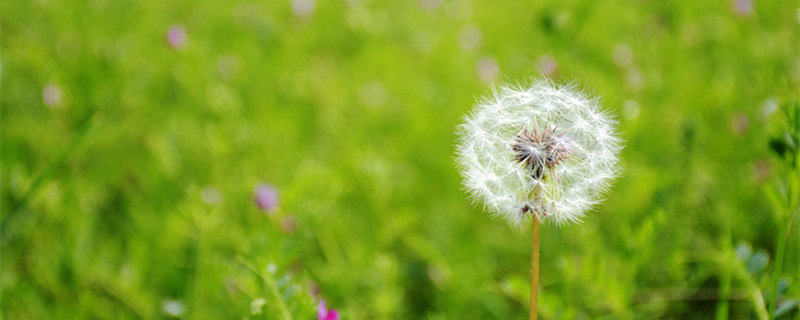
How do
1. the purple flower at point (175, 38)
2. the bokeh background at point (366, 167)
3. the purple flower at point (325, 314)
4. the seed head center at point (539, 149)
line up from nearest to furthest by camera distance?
1. the seed head center at point (539, 149)
2. the purple flower at point (325, 314)
3. the bokeh background at point (366, 167)
4. the purple flower at point (175, 38)

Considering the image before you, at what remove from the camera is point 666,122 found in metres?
2.75

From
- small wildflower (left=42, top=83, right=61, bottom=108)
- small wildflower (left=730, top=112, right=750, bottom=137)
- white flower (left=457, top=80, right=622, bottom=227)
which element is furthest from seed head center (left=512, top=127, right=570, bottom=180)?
small wildflower (left=42, top=83, right=61, bottom=108)

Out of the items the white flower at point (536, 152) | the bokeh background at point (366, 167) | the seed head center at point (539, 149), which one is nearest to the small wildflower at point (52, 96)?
the bokeh background at point (366, 167)

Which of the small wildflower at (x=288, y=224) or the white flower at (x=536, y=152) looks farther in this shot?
the small wildflower at (x=288, y=224)

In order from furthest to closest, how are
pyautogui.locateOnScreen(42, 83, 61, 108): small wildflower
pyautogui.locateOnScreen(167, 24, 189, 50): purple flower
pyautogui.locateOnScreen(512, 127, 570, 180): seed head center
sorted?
pyautogui.locateOnScreen(167, 24, 189, 50): purple flower < pyautogui.locateOnScreen(42, 83, 61, 108): small wildflower < pyautogui.locateOnScreen(512, 127, 570, 180): seed head center

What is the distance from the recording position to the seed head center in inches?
39.5

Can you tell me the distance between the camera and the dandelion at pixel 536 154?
1.03 meters

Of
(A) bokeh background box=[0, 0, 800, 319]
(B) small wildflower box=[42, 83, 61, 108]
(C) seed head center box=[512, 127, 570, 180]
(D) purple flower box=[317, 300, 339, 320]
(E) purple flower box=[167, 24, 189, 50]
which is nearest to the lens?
(C) seed head center box=[512, 127, 570, 180]

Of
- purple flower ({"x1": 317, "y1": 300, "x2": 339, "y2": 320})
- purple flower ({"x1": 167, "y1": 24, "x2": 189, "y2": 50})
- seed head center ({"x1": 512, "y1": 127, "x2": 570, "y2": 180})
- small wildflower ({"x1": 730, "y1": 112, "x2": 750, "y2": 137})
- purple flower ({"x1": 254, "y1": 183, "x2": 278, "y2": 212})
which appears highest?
purple flower ({"x1": 167, "y1": 24, "x2": 189, "y2": 50})

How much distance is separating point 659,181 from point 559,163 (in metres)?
1.26

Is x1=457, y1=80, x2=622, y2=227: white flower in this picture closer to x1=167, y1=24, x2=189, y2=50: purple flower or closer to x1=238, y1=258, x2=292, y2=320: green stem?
x1=238, y1=258, x2=292, y2=320: green stem

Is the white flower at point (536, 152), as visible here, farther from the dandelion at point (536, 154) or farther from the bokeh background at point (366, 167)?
the bokeh background at point (366, 167)

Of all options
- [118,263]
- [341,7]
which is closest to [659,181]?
[118,263]

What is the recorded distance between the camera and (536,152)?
39.9 inches
